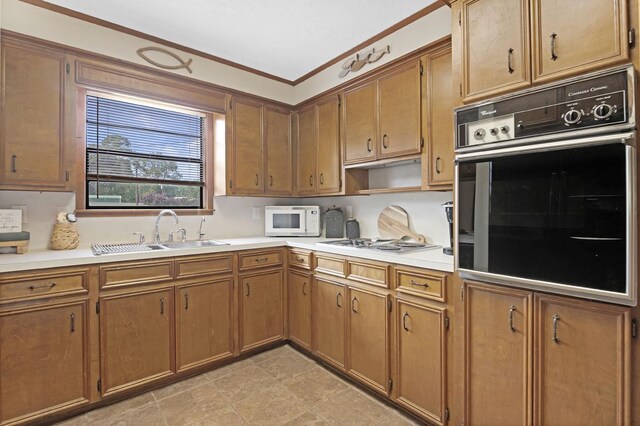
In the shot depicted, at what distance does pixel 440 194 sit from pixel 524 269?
1134 millimetres

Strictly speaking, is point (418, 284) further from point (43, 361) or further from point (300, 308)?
point (43, 361)

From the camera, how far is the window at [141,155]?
2574mm

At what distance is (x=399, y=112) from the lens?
240cm

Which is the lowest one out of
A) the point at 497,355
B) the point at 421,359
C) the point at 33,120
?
the point at 421,359

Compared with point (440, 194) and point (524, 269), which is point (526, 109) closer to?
point (524, 269)

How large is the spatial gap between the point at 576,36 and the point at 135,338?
290 cm

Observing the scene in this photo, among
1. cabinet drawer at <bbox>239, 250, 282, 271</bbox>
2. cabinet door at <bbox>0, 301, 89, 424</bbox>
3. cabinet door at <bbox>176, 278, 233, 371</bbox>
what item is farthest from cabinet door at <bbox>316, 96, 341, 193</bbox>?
cabinet door at <bbox>0, 301, 89, 424</bbox>

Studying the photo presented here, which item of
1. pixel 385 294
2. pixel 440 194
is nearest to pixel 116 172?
pixel 385 294

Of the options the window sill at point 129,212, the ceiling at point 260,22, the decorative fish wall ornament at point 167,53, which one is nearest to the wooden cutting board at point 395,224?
the ceiling at point 260,22

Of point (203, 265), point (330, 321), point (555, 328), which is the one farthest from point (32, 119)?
point (555, 328)

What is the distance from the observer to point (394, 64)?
2424 millimetres

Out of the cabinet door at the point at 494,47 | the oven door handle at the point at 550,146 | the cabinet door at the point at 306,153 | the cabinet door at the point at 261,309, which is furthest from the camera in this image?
the cabinet door at the point at 306,153

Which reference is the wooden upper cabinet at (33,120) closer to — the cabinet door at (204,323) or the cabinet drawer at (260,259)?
the cabinet door at (204,323)

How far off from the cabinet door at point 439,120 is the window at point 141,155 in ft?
6.83
